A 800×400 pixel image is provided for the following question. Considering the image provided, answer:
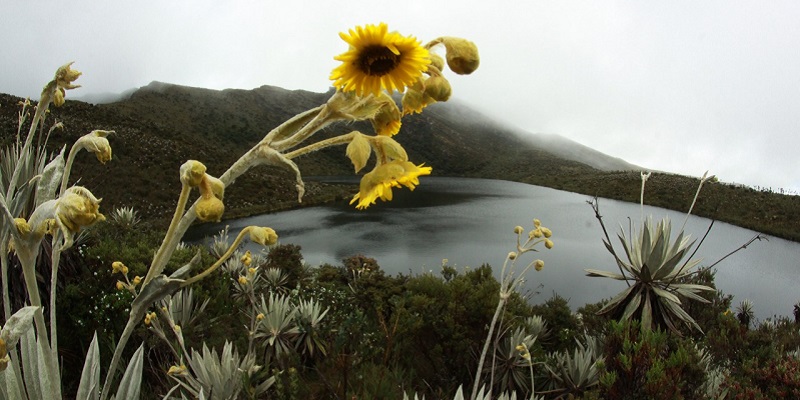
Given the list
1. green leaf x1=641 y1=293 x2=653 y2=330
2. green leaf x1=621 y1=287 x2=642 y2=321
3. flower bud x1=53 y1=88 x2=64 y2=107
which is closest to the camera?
flower bud x1=53 y1=88 x2=64 y2=107

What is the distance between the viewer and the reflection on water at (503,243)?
1227 cm

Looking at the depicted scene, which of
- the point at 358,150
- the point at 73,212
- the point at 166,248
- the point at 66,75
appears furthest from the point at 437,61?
the point at 66,75

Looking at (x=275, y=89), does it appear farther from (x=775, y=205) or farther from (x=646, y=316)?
(x=646, y=316)

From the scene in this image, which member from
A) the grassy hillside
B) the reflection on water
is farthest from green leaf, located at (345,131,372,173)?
the reflection on water

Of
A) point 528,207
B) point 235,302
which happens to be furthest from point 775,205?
point 235,302

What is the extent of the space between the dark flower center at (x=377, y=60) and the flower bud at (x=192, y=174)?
0.36m

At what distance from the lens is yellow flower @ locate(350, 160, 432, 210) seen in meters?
0.85

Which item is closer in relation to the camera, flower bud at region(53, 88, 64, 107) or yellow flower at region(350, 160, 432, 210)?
yellow flower at region(350, 160, 432, 210)

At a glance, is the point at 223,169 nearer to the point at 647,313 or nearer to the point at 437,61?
the point at 647,313

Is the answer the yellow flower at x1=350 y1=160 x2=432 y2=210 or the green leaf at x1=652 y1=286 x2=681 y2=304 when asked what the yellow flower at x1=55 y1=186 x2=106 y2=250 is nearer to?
the yellow flower at x1=350 y1=160 x2=432 y2=210

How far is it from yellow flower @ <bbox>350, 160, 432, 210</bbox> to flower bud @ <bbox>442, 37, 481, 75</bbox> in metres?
0.24

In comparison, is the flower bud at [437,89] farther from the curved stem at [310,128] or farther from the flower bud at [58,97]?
the flower bud at [58,97]

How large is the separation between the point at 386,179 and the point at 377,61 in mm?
240

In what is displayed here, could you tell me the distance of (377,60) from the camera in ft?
2.59
